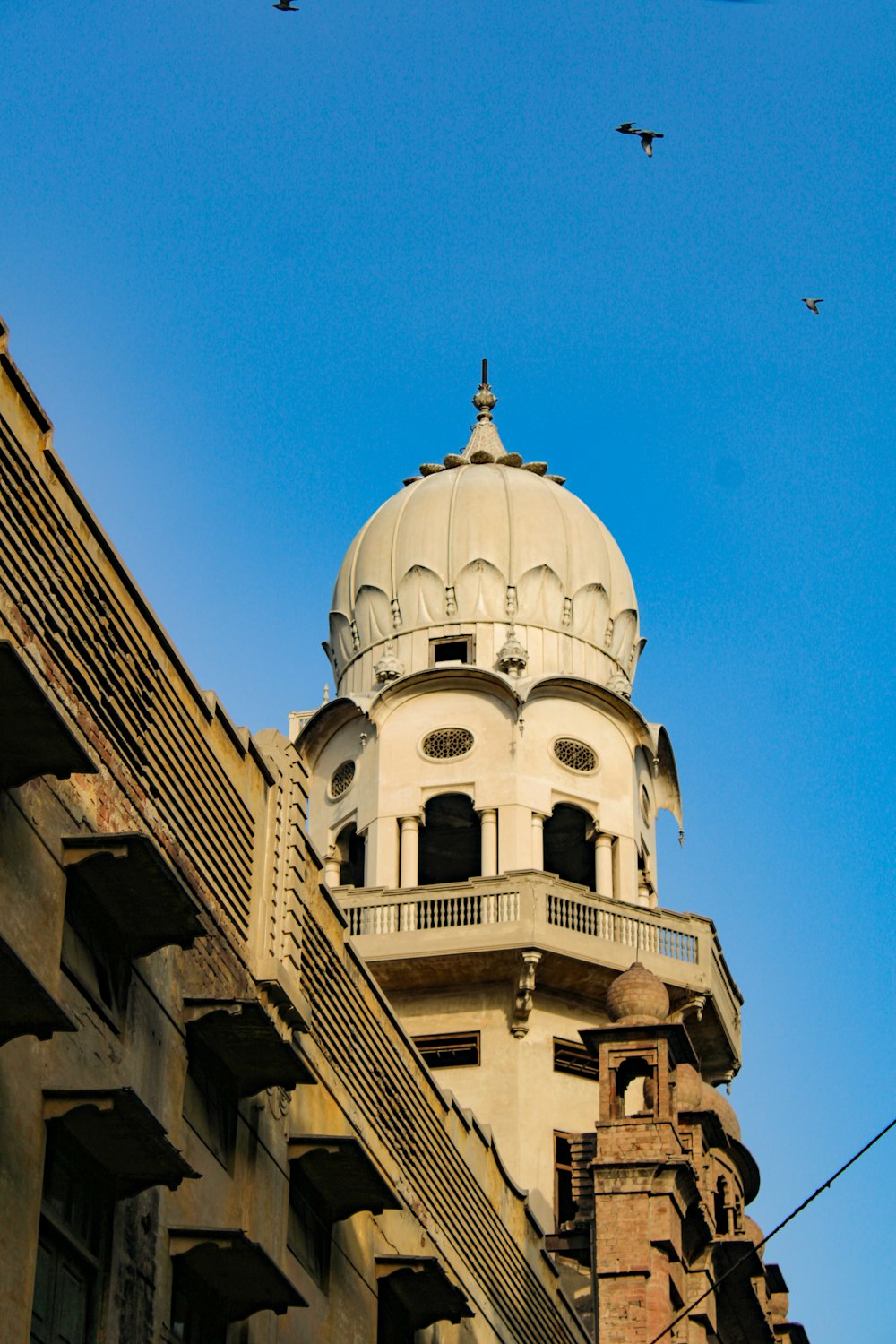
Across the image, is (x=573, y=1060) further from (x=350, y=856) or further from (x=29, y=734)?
(x=29, y=734)

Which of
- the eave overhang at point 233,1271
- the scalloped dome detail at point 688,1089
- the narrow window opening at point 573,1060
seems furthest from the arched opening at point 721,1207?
the eave overhang at point 233,1271

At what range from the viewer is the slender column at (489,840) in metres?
41.2

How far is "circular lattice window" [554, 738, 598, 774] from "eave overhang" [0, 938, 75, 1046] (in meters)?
28.0

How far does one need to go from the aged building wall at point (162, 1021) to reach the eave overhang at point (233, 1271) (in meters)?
0.02

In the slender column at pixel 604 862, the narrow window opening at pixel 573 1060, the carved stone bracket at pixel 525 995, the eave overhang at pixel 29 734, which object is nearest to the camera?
the eave overhang at pixel 29 734

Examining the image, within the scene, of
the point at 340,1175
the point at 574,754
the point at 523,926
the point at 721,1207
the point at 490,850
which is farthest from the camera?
the point at 574,754

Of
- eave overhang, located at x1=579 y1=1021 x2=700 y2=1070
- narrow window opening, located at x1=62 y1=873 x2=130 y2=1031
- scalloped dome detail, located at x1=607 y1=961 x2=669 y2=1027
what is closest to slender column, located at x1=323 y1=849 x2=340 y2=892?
scalloped dome detail, located at x1=607 y1=961 x2=669 y2=1027

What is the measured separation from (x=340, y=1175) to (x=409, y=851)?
808 inches

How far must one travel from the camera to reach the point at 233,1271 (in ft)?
60.0

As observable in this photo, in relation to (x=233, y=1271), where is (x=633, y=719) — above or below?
above

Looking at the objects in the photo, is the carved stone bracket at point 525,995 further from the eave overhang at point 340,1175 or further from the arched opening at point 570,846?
the eave overhang at point 340,1175

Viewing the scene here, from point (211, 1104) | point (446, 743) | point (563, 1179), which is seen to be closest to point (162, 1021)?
point (211, 1104)

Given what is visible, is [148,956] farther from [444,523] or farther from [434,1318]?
[444,523]

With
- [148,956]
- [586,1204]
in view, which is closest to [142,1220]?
[148,956]
